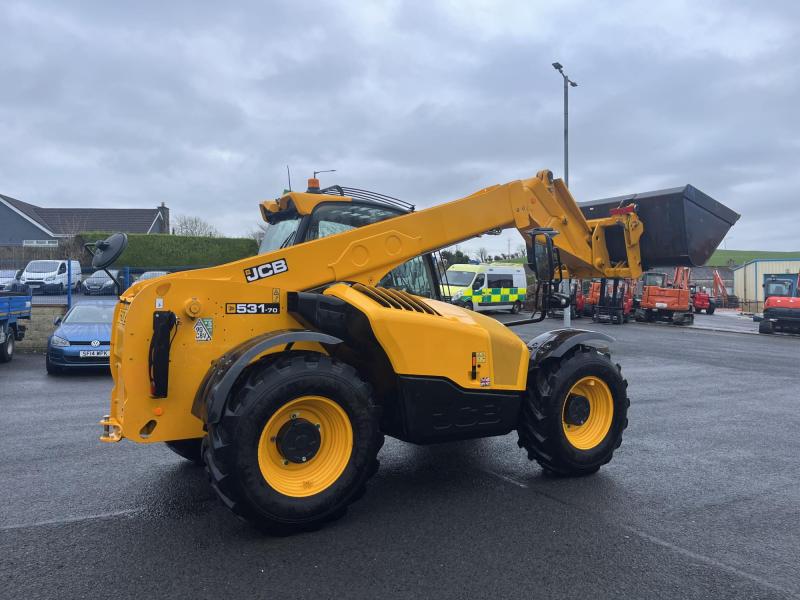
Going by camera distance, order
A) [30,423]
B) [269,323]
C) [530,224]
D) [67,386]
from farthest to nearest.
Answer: [67,386]
[30,423]
[530,224]
[269,323]

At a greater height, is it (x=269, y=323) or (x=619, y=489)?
(x=269, y=323)

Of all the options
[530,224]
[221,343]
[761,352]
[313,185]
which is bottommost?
[761,352]

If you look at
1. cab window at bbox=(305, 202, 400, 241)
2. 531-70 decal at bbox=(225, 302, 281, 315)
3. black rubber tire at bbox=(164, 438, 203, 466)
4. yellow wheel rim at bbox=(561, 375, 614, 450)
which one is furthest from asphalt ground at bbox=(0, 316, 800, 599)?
cab window at bbox=(305, 202, 400, 241)

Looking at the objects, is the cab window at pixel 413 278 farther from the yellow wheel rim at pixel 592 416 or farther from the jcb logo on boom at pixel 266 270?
the yellow wheel rim at pixel 592 416

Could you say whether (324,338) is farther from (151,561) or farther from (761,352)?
(761,352)

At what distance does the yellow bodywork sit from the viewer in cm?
421

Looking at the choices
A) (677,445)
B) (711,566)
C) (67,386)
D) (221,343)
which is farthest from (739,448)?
(67,386)

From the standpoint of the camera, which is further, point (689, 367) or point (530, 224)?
point (689, 367)

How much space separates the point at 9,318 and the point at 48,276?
16604 mm

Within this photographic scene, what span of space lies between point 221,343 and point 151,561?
4.74 ft

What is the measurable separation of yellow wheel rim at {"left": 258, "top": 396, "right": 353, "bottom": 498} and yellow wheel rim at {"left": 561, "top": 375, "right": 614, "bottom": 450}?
207 cm

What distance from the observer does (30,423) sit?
733cm

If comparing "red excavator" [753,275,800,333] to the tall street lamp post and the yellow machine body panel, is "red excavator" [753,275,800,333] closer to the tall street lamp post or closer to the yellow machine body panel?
the tall street lamp post

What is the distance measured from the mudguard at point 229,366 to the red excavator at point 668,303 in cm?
2613
